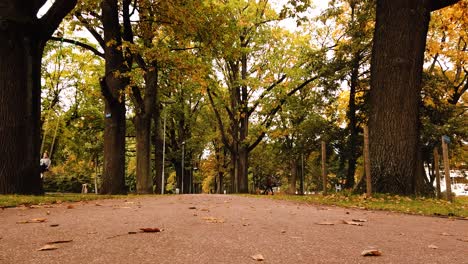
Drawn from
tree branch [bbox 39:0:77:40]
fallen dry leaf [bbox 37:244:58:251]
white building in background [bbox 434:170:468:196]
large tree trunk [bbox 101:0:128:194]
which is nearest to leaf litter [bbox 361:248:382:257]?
fallen dry leaf [bbox 37:244:58:251]

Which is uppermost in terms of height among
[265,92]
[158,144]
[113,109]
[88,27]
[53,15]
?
[88,27]

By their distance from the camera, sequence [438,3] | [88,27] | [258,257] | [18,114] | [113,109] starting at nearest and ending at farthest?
[258,257] → [18,114] → [438,3] → [113,109] → [88,27]

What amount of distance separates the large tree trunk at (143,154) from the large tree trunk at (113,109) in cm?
277

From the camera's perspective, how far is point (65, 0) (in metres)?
9.34

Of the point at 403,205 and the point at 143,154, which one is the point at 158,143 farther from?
the point at 403,205

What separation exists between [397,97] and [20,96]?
30.2ft

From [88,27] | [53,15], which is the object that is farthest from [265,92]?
[53,15]

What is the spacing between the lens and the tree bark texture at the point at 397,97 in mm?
9172

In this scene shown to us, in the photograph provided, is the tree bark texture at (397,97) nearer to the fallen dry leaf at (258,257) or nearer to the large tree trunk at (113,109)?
the fallen dry leaf at (258,257)

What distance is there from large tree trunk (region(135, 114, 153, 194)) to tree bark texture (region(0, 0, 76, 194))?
7058mm

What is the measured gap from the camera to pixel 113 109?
43.6ft

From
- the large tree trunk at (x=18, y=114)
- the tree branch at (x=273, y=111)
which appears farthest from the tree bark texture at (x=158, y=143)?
the large tree trunk at (x=18, y=114)

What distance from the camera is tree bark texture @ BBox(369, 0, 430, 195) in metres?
9.17

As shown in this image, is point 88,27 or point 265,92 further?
point 265,92
